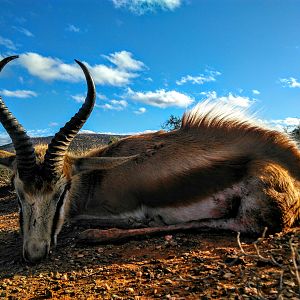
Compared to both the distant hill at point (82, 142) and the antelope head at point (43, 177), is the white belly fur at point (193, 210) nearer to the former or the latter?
the antelope head at point (43, 177)

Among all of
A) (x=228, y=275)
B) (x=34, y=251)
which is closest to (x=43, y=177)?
(x=34, y=251)

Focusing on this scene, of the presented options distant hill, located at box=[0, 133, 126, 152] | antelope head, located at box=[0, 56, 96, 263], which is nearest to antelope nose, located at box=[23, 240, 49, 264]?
antelope head, located at box=[0, 56, 96, 263]

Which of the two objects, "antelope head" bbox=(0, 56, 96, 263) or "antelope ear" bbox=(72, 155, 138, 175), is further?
"antelope ear" bbox=(72, 155, 138, 175)

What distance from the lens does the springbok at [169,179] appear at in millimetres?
6086

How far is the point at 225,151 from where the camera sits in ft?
22.0

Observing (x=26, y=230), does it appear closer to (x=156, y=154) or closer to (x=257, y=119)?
(x=156, y=154)

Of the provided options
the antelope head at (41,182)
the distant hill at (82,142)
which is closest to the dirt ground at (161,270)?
the antelope head at (41,182)

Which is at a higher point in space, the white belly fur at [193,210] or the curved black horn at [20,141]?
the curved black horn at [20,141]

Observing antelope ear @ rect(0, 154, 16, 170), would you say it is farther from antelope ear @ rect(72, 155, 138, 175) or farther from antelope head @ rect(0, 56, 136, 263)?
antelope ear @ rect(72, 155, 138, 175)

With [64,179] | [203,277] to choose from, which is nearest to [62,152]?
[64,179]

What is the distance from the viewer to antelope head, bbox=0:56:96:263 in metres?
5.92

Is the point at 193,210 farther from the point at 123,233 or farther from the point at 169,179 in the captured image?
Answer: the point at 123,233

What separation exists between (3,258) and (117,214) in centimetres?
212

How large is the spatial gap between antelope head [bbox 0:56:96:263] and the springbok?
2 cm
